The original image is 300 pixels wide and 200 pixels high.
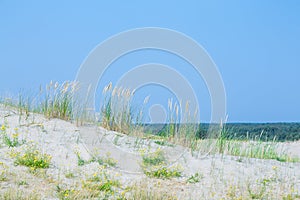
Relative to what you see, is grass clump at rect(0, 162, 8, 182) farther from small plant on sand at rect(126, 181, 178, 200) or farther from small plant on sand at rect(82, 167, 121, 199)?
small plant on sand at rect(126, 181, 178, 200)

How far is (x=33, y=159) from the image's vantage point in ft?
21.4

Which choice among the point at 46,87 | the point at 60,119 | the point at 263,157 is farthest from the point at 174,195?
the point at 46,87

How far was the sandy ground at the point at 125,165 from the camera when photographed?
610 centimetres

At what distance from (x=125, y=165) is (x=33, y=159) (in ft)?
5.31

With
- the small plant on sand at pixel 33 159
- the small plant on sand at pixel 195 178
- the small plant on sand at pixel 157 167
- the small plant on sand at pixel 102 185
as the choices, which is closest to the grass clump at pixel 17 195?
the small plant on sand at pixel 102 185

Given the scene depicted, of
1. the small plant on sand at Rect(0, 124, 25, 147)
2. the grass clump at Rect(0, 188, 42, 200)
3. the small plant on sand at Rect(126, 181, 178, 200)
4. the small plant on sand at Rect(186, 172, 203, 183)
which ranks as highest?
A: the small plant on sand at Rect(0, 124, 25, 147)

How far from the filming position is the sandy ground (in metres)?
6.10

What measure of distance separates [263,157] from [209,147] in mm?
1480

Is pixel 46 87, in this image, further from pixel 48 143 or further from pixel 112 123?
pixel 48 143

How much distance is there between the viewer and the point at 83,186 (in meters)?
5.80

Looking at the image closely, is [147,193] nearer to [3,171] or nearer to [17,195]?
[17,195]

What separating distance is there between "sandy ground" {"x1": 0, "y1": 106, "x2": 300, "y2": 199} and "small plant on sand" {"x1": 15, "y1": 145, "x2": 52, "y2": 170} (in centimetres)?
11

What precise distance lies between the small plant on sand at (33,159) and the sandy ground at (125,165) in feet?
0.36

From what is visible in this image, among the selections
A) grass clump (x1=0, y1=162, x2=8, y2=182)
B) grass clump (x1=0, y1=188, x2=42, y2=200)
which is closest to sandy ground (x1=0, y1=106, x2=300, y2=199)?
grass clump (x1=0, y1=162, x2=8, y2=182)
